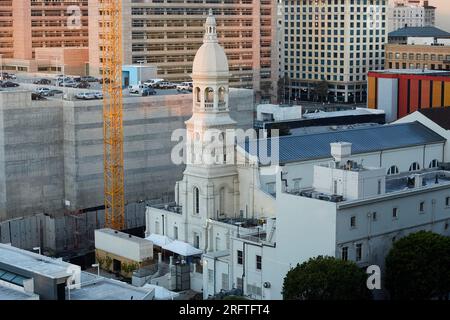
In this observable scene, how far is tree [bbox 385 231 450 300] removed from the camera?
53.8 m

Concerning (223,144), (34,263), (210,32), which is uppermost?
(210,32)

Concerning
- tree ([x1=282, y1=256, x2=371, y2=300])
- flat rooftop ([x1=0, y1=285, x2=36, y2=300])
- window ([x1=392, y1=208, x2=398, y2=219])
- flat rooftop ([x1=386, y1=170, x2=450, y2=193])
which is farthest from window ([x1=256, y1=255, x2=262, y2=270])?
flat rooftop ([x1=0, y1=285, x2=36, y2=300])

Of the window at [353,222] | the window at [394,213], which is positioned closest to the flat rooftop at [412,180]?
the window at [394,213]

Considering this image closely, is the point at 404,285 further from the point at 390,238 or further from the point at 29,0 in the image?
the point at 29,0

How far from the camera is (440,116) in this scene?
274ft

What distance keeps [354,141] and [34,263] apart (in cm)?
3411

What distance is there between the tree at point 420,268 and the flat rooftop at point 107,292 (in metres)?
15.3

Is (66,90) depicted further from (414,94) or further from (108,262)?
(414,94)

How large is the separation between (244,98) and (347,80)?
3864 inches

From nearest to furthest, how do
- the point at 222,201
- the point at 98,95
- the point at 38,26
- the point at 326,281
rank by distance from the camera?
1. the point at 326,281
2. the point at 222,201
3. the point at 98,95
4. the point at 38,26

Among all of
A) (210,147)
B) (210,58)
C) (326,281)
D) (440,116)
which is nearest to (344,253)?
(326,281)

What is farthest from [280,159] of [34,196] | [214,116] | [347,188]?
[34,196]

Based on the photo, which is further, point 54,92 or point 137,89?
point 137,89

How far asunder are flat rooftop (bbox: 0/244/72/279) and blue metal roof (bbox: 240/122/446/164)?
2272 cm
